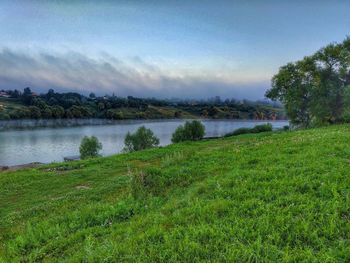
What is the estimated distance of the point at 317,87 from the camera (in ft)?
124

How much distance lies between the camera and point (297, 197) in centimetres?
524

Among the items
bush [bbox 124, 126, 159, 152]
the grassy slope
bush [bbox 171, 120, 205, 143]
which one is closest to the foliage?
bush [bbox 171, 120, 205, 143]

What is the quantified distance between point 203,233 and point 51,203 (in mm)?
7210

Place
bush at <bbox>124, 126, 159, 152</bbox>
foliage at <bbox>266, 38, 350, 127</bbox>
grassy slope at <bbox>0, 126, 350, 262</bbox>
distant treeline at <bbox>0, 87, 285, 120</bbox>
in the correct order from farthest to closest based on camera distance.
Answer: distant treeline at <bbox>0, 87, 285, 120</bbox>, bush at <bbox>124, 126, 159, 152</bbox>, foliage at <bbox>266, 38, 350, 127</bbox>, grassy slope at <bbox>0, 126, 350, 262</bbox>

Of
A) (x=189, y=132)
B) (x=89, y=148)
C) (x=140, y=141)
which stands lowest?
(x=89, y=148)

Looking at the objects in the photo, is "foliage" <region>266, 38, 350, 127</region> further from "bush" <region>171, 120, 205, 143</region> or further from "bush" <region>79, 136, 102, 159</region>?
"bush" <region>79, 136, 102, 159</region>

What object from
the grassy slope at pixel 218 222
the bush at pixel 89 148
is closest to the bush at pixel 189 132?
the bush at pixel 89 148

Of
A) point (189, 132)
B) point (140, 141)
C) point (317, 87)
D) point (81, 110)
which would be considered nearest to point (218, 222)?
point (317, 87)

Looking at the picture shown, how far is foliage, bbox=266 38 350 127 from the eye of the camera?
35312 mm

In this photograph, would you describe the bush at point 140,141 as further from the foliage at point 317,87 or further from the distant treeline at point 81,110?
the distant treeline at point 81,110

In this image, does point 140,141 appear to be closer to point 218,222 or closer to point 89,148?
point 89,148

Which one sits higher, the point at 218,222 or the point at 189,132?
the point at 218,222

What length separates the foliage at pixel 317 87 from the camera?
35312 millimetres

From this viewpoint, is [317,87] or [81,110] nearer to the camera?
[317,87]
